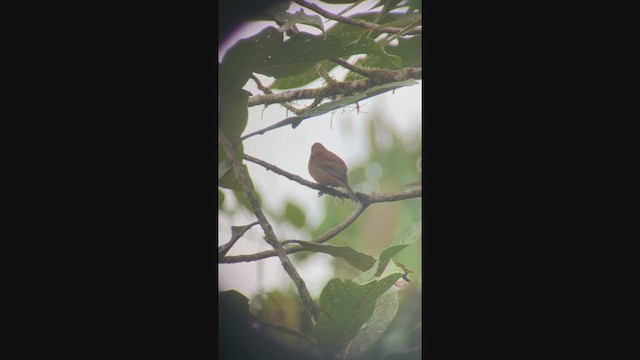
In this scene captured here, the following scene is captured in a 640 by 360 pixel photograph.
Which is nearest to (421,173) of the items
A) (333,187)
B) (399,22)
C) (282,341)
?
(333,187)

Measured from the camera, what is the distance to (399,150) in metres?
2.42

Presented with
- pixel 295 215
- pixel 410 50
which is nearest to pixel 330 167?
pixel 295 215

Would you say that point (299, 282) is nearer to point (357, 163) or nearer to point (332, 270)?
point (332, 270)

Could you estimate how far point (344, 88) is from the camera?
2.48m

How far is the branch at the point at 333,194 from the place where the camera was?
243 centimetres

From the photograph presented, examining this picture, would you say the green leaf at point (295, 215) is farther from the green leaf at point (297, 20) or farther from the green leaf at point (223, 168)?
the green leaf at point (297, 20)

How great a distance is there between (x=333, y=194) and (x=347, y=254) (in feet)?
0.60

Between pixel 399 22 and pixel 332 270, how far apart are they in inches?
29.6

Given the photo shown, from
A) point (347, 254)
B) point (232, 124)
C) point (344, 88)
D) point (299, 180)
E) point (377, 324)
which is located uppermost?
point (344, 88)

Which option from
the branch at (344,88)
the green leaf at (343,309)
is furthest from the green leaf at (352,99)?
the green leaf at (343,309)

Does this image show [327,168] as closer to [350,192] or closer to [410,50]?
[350,192]

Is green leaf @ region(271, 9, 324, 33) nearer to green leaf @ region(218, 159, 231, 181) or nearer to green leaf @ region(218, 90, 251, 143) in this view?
green leaf @ region(218, 90, 251, 143)

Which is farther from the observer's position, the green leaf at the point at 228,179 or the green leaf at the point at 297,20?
the green leaf at the point at 228,179

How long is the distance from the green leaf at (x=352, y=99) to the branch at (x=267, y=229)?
0.21 metres
